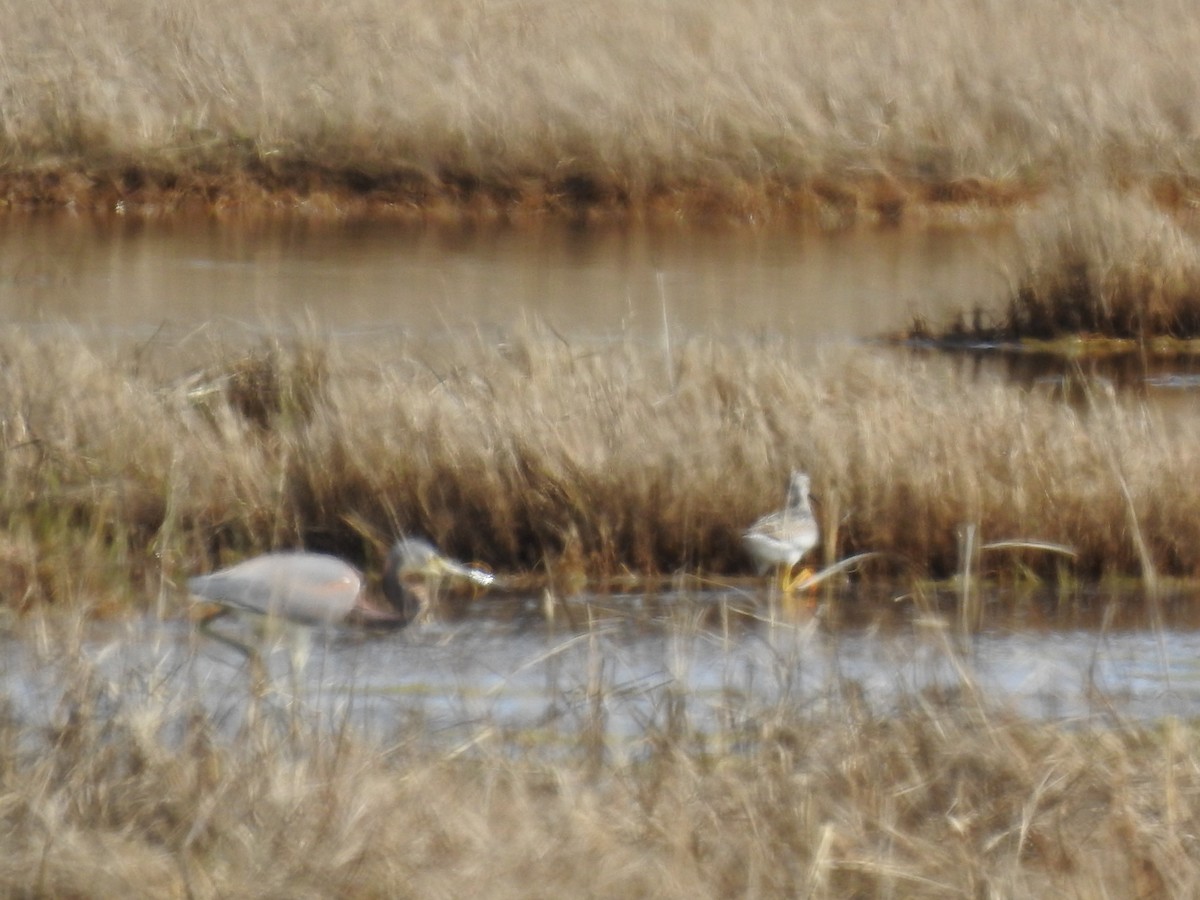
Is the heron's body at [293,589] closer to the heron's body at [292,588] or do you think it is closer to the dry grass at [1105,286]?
the heron's body at [292,588]

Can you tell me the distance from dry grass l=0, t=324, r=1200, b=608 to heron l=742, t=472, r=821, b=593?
0.89 feet

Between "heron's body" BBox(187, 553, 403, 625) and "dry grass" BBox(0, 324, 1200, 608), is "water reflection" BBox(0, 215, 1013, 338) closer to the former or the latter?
"dry grass" BBox(0, 324, 1200, 608)

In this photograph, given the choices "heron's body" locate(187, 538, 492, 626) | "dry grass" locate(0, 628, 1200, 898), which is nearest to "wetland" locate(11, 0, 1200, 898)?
"dry grass" locate(0, 628, 1200, 898)

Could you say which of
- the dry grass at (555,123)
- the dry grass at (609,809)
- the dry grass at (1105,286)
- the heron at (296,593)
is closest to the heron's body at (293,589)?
the heron at (296,593)

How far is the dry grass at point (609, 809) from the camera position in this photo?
380 centimetres

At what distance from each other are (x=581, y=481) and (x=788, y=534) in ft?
2.52

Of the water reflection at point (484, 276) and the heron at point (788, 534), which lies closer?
the heron at point (788, 534)

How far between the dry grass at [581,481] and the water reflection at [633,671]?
42 cm

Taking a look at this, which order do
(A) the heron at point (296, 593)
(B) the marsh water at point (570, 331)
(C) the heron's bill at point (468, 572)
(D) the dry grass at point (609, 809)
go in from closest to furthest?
(D) the dry grass at point (609, 809) < (B) the marsh water at point (570, 331) < (A) the heron at point (296, 593) < (C) the heron's bill at point (468, 572)

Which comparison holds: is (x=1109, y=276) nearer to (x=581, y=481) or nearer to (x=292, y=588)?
(x=581, y=481)

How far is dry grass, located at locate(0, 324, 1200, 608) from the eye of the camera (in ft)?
22.8

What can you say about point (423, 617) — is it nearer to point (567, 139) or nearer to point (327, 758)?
point (327, 758)

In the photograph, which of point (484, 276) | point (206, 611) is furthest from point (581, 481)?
point (484, 276)

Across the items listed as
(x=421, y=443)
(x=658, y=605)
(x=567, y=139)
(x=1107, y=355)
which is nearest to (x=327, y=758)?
(x=658, y=605)
